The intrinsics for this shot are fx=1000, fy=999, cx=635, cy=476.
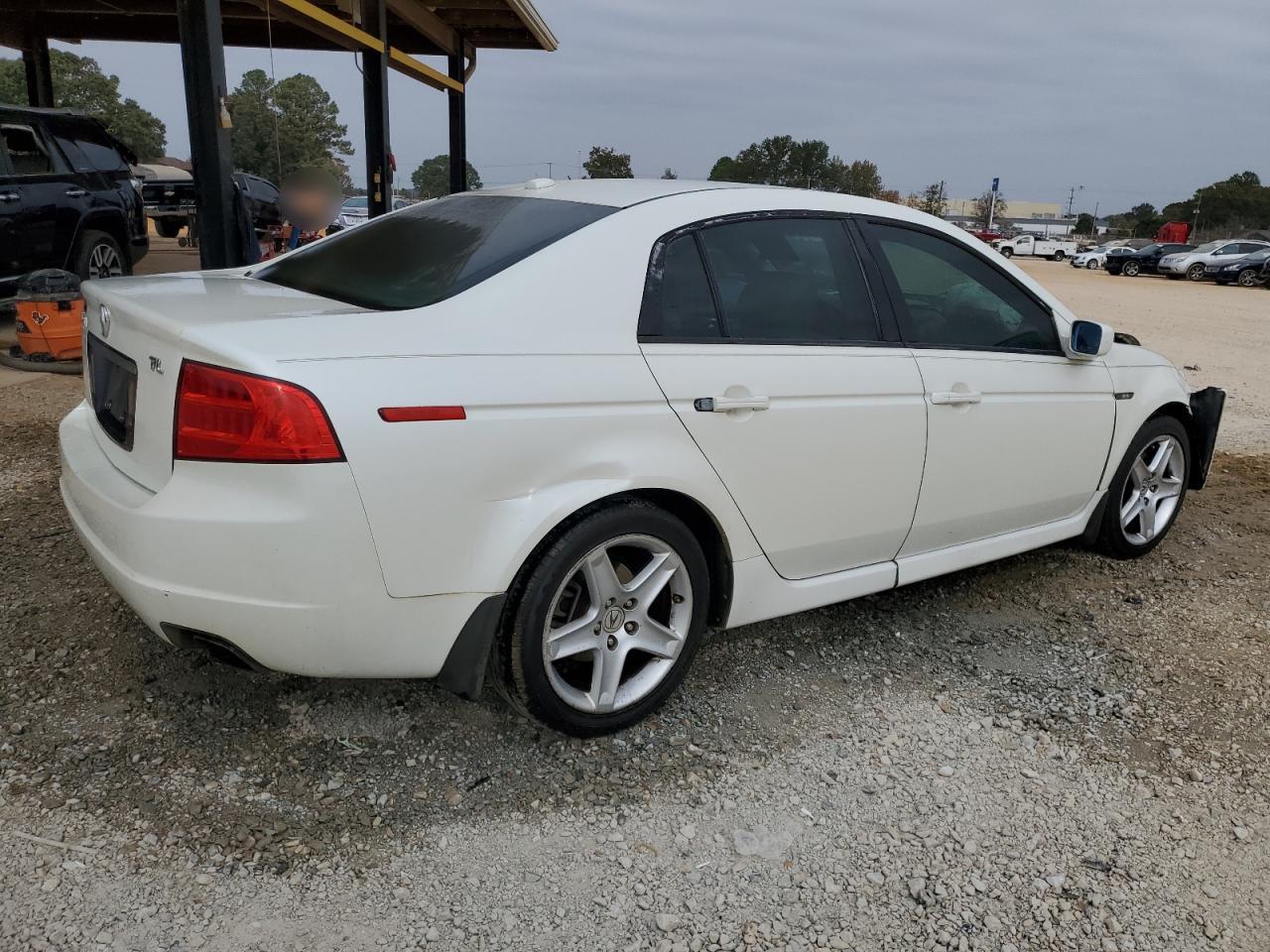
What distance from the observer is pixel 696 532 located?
120 inches

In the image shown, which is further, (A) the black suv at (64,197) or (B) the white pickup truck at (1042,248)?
(B) the white pickup truck at (1042,248)

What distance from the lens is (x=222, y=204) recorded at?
7410mm

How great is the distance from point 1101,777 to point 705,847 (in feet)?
4.07

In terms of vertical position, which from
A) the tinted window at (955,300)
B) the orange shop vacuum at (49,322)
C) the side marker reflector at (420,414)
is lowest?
the orange shop vacuum at (49,322)

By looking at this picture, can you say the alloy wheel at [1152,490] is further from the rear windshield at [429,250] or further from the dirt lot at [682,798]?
the rear windshield at [429,250]

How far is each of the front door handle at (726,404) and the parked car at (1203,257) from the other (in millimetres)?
36330

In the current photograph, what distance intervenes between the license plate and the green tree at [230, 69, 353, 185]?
532cm

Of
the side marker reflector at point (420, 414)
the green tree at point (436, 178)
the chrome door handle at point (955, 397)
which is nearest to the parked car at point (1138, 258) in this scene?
the green tree at point (436, 178)

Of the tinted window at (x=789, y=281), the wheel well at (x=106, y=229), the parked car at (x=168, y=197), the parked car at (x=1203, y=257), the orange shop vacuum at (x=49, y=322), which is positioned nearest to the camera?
the tinted window at (x=789, y=281)

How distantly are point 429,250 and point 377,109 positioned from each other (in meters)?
9.06

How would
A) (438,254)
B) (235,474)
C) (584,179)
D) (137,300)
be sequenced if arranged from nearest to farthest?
(235,474)
(137,300)
(438,254)
(584,179)

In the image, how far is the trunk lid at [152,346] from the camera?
243 cm

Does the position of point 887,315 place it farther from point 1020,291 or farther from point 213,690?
point 213,690

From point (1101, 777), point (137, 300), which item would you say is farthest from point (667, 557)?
point (137, 300)
